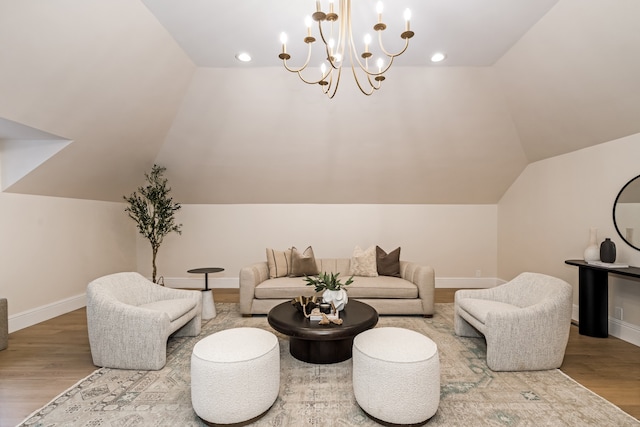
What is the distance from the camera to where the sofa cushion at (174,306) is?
3080 millimetres

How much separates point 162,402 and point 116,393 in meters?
0.41

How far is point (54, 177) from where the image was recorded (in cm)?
391

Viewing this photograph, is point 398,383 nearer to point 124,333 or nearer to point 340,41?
point 124,333

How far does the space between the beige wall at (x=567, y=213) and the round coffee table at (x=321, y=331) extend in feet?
9.26

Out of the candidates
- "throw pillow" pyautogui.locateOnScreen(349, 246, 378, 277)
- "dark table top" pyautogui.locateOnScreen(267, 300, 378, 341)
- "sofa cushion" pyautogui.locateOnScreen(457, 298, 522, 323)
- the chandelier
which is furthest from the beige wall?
"dark table top" pyautogui.locateOnScreen(267, 300, 378, 341)

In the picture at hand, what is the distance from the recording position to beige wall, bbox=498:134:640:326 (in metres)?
3.41

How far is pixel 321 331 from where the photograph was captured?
8.67 ft

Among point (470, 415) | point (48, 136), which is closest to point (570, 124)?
point (470, 415)

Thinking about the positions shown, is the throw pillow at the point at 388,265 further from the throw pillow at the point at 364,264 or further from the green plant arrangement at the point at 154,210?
the green plant arrangement at the point at 154,210

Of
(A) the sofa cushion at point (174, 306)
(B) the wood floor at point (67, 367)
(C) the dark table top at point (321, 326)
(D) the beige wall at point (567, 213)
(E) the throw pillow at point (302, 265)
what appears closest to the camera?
(B) the wood floor at point (67, 367)

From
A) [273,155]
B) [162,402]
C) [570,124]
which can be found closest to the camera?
[162,402]

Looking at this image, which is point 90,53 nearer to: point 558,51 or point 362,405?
point 362,405

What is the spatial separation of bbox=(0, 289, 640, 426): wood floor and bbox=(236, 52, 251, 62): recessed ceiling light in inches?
134

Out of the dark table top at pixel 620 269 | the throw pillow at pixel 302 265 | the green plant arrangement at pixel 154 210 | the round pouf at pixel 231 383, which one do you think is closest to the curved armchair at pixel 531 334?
the dark table top at pixel 620 269
